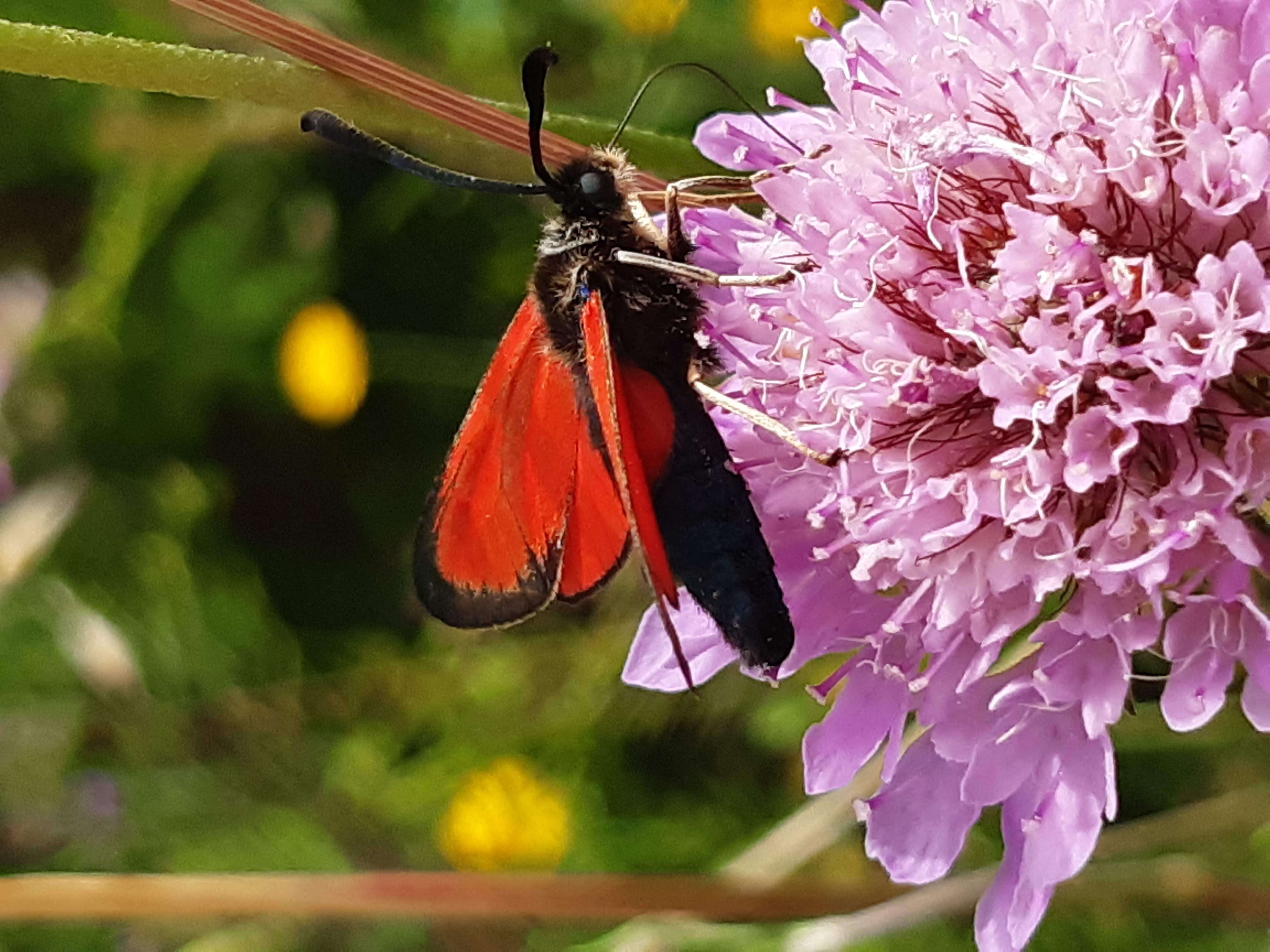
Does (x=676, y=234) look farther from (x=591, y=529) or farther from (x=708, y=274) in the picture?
(x=591, y=529)

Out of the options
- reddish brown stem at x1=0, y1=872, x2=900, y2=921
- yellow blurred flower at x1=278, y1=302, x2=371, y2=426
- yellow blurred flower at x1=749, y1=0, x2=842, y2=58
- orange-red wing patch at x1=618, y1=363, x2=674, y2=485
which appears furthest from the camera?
yellow blurred flower at x1=278, y1=302, x2=371, y2=426

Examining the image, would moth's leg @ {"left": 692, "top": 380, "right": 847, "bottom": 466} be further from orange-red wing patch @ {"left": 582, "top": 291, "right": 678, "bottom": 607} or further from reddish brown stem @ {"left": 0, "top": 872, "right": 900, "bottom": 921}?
reddish brown stem @ {"left": 0, "top": 872, "right": 900, "bottom": 921}

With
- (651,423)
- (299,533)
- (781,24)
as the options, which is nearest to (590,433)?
(651,423)

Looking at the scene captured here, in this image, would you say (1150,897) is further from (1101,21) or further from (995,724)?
(1101,21)

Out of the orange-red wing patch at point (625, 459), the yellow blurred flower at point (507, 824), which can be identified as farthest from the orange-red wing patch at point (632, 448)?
the yellow blurred flower at point (507, 824)

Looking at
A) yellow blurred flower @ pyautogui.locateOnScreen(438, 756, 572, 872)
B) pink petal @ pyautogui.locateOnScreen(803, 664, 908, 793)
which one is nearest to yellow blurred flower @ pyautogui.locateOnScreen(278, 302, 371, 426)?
yellow blurred flower @ pyautogui.locateOnScreen(438, 756, 572, 872)

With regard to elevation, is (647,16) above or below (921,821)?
above
